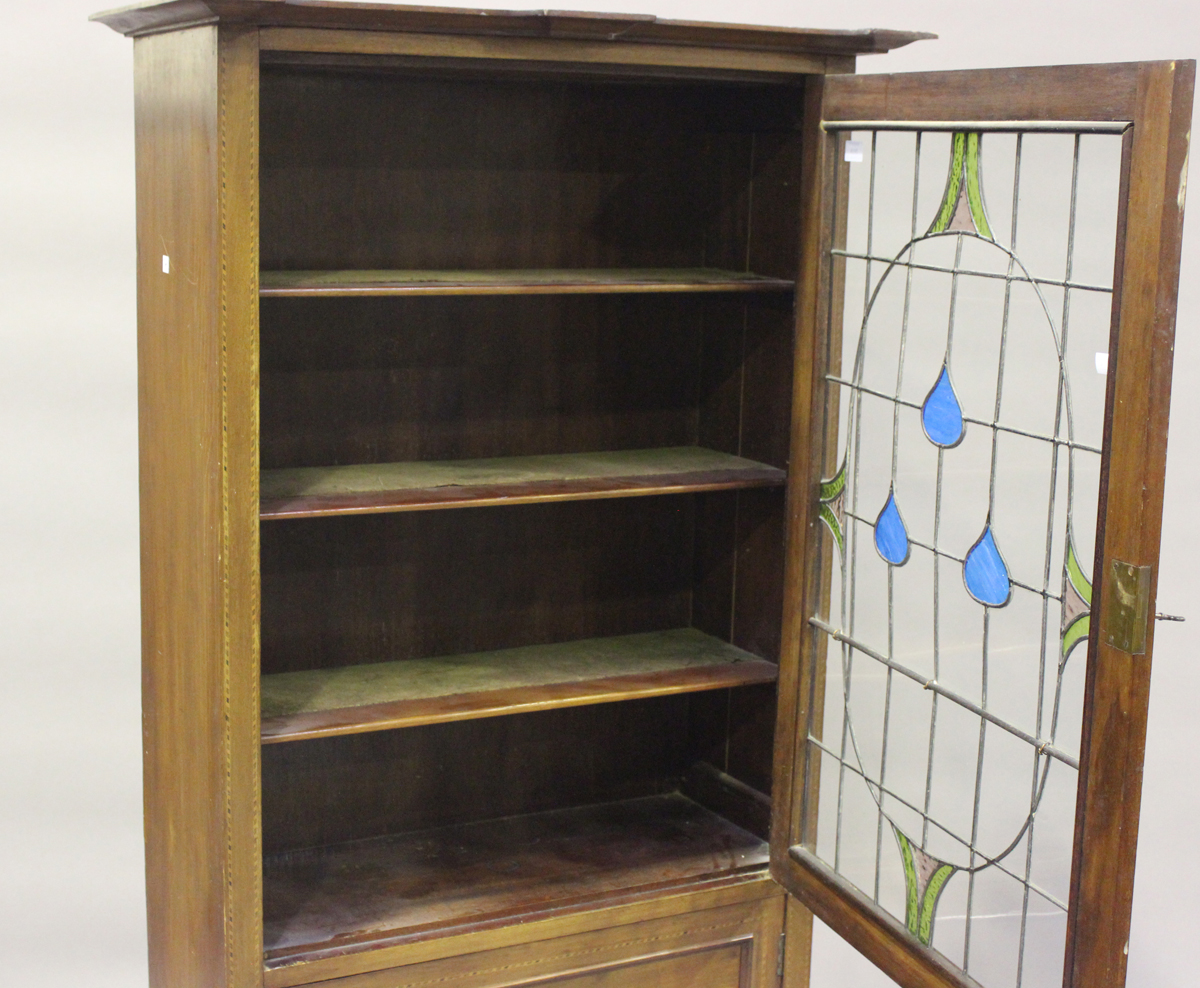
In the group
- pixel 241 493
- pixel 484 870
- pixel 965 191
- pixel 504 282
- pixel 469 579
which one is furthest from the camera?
pixel 469 579

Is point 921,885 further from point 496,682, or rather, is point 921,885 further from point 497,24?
point 497,24

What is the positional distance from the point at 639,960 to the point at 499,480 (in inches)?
34.4

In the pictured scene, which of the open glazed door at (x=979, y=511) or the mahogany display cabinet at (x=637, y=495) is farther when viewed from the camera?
the mahogany display cabinet at (x=637, y=495)

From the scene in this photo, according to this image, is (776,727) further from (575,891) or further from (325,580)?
(325,580)

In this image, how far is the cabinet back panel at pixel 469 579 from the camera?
286 cm

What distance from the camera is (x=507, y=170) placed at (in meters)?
2.88

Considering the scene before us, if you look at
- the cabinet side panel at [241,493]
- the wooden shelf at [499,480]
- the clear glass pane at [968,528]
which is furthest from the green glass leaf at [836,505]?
the cabinet side panel at [241,493]

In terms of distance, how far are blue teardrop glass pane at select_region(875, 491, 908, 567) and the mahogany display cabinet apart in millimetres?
11

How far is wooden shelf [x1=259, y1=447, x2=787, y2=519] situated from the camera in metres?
2.47

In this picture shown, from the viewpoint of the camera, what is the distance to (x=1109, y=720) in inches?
76.5

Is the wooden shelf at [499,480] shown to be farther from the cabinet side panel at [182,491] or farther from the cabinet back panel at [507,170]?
the cabinet back panel at [507,170]

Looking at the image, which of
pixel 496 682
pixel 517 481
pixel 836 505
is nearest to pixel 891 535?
pixel 836 505

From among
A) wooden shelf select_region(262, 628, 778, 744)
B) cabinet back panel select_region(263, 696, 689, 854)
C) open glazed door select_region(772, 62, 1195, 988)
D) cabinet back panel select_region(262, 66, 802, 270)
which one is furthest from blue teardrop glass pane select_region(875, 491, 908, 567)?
cabinet back panel select_region(263, 696, 689, 854)

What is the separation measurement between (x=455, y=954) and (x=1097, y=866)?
1.11 metres
